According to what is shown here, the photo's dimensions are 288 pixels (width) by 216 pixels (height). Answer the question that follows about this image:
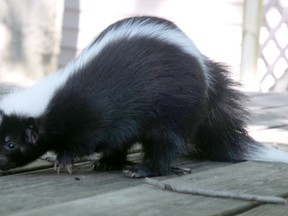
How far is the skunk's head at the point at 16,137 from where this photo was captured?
3.15 m

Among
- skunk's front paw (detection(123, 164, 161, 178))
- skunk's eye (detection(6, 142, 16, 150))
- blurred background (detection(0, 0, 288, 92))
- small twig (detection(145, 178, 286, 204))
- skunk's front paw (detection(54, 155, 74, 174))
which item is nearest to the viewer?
small twig (detection(145, 178, 286, 204))

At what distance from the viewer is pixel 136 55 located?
3166 millimetres

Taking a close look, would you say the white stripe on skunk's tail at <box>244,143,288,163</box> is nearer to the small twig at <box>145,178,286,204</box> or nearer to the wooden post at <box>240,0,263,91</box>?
the small twig at <box>145,178,286,204</box>

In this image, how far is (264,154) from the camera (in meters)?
3.30

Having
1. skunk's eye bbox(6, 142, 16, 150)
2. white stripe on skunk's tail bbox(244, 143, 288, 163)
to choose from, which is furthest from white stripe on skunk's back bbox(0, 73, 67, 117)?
white stripe on skunk's tail bbox(244, 143, 288, 163)

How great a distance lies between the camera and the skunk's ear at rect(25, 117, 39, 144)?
315cm

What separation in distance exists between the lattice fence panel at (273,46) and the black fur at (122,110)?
5.13 meters

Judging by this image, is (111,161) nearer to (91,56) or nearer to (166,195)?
(91,56)

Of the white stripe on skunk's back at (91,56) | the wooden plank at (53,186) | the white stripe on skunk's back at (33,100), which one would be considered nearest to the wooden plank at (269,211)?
the wooden plank at (53,186)

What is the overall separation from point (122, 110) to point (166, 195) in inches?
30.1

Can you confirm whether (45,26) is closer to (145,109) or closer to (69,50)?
(69,50)

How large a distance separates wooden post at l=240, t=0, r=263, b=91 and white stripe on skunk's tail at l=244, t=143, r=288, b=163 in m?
3.61

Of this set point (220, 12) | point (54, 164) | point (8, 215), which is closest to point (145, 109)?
point (54, 164)

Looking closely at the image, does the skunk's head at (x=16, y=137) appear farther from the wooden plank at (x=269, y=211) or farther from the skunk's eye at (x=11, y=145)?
the wooden plank at (x=269, y=211)
